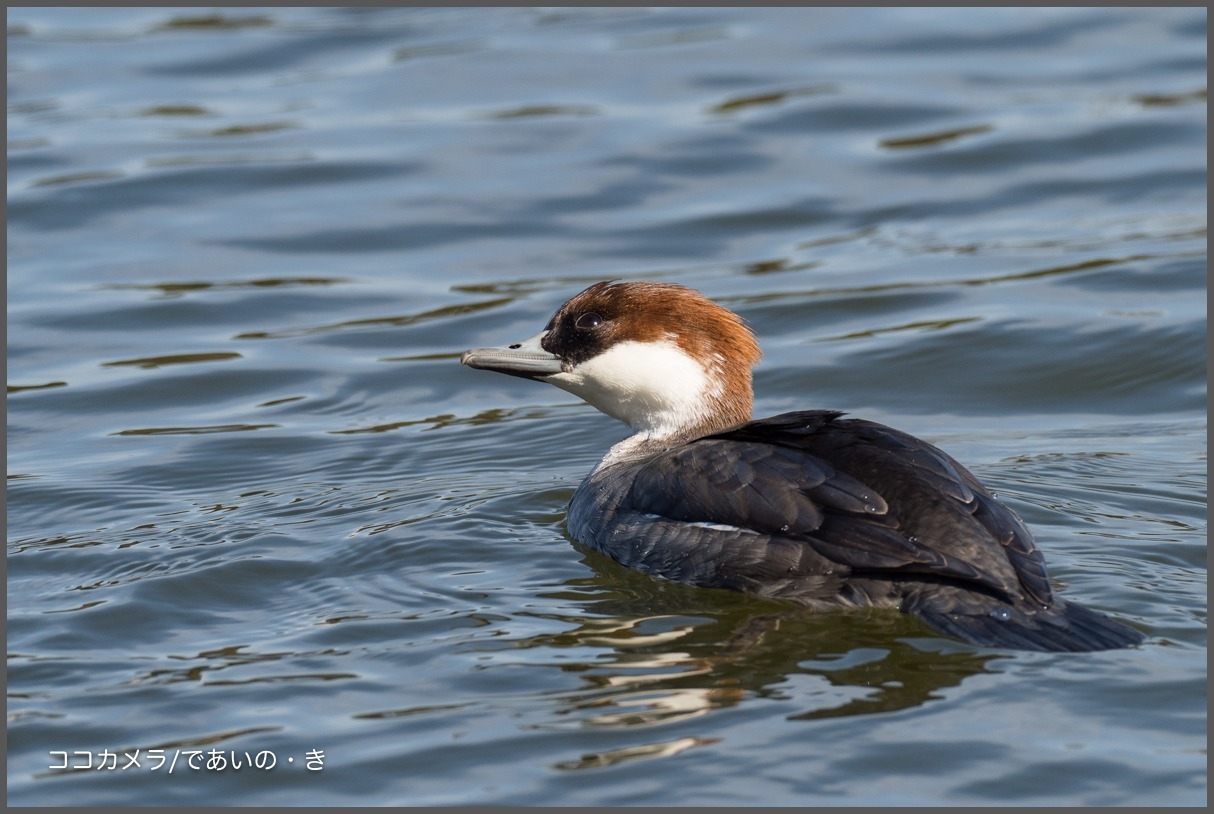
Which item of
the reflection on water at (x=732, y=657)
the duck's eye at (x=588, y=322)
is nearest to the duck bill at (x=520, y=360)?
the duck's eye at (x=588, y=322)

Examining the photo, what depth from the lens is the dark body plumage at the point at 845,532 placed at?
21.8ft

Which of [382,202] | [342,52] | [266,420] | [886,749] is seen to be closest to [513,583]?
[886,749]

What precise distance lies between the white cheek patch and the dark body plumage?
49 cm

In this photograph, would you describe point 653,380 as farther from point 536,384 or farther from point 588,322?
point 536,384

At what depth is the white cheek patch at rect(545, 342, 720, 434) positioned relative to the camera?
8.46 metres

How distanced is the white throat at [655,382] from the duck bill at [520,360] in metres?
0.09

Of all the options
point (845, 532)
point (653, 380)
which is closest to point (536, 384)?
point (653, 380)

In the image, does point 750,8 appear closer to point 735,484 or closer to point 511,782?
point 735,484

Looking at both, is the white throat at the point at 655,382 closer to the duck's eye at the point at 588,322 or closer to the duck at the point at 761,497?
the duck at the point at 761,497

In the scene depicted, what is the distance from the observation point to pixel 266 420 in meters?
10.7

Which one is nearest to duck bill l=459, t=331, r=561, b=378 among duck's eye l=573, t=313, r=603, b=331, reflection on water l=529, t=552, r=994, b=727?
duck's eye l=573, t=313, r=603, b=331

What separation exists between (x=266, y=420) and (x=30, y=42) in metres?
10.3

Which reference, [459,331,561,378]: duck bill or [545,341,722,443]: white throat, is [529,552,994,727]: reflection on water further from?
[459,331,561,378]: duck bill

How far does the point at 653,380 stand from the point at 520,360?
2.28 feet
